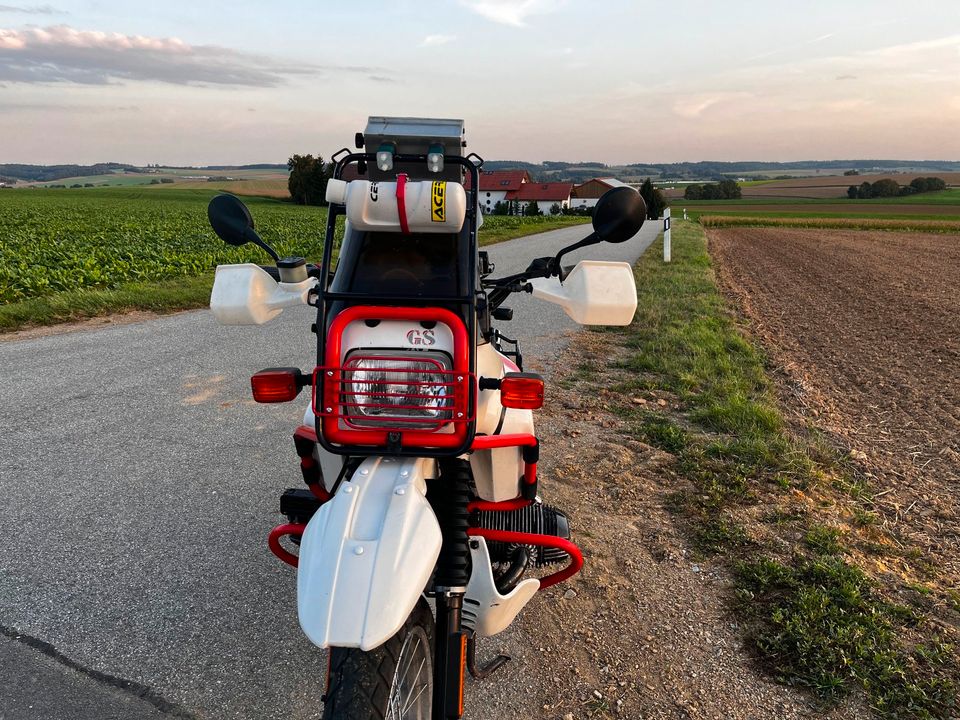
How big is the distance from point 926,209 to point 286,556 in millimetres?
61346

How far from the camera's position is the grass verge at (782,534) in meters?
2.53

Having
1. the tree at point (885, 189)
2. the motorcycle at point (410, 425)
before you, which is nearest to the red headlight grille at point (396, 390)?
the motorcycle at point (410, 425)

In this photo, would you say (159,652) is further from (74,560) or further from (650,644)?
(650,644)

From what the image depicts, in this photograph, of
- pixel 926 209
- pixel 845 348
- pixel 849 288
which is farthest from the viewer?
pixel 926 209

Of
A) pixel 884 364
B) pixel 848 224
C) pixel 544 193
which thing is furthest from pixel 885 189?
pixel 884 364

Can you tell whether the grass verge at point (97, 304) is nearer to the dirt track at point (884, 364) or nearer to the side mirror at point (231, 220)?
the side mirror at point (231, 220)

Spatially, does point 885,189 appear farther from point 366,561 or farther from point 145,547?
point 366,561

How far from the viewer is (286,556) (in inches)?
96.5

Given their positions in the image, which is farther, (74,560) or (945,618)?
(74,560)

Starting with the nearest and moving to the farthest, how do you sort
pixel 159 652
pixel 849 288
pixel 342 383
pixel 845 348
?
pixel 342 383, pixel 159 652, pixel 845 348, pixel 849 288

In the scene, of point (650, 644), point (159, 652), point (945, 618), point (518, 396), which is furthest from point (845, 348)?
point (159, 652)

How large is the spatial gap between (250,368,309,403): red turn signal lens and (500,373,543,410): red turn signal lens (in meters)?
0.74

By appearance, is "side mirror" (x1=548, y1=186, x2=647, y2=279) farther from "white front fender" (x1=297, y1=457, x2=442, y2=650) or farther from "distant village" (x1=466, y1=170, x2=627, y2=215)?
"distant village" (x1=466, y1=170, x2=627, y2=215)

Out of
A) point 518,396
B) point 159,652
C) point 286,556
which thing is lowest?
point 159,652
